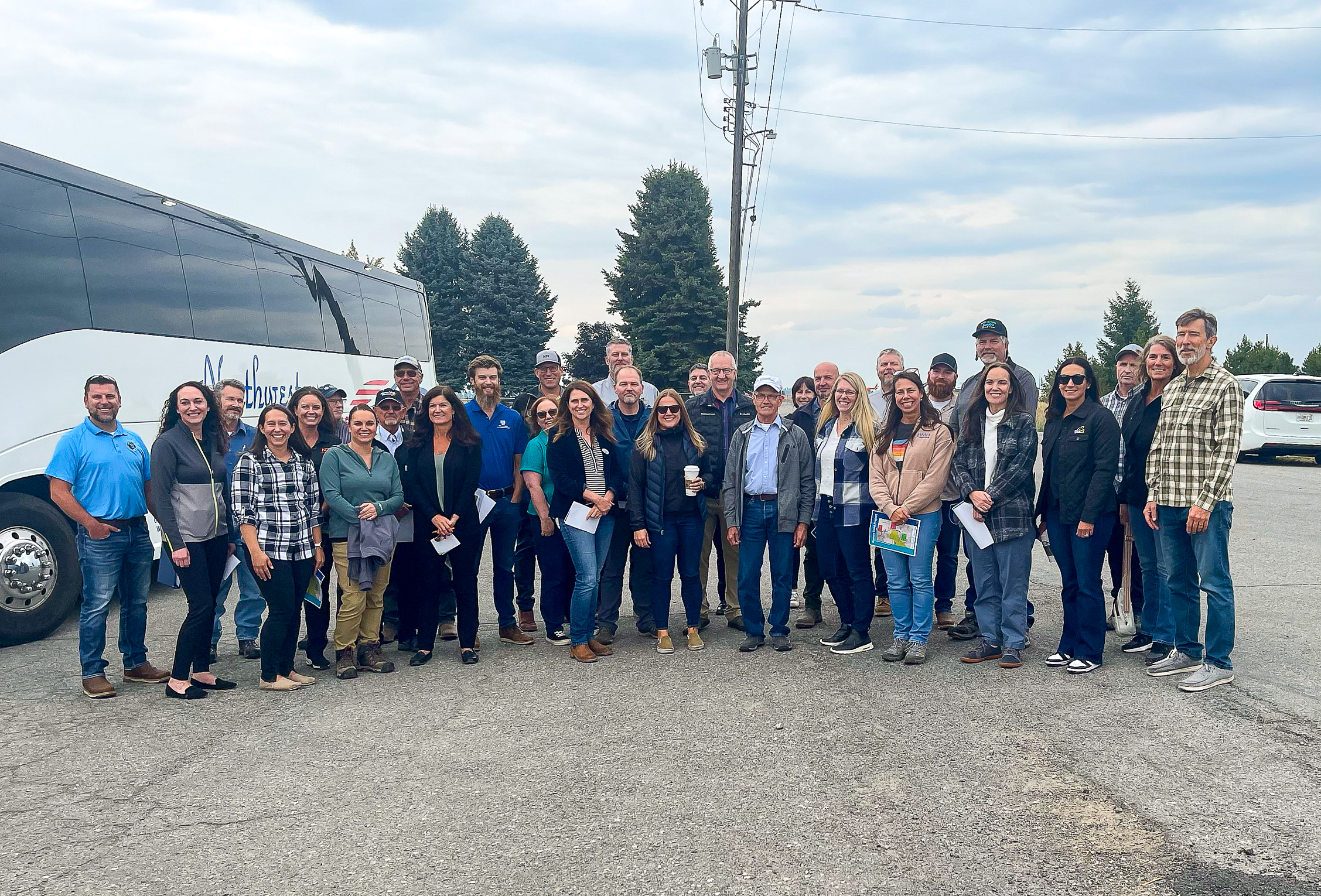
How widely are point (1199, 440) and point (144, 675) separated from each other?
21.8ft

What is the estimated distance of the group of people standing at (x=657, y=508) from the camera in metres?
5.46

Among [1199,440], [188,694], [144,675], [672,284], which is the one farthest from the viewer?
[672,284]

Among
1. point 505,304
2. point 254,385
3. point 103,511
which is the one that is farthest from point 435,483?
point 505,304

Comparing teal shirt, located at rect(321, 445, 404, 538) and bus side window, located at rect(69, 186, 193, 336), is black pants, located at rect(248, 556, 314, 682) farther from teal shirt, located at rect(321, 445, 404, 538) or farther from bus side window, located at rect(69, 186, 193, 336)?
bus side window, located at rect(69, 186, 193, 336)

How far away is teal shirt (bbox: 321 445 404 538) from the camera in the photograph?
575cm

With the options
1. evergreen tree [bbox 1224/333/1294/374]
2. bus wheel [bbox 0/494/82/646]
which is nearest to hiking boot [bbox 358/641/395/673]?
bus wheel [bbox 0/494/82/646]

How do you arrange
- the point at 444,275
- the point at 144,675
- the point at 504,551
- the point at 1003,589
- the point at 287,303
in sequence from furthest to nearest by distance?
the point at 444,275 → the point at 287,303 → the point at 504,551 → the point at 1003,589 → the point at 144,675

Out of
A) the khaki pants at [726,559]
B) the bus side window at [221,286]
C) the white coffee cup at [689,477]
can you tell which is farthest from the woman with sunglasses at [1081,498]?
the bus side window at [221,286]

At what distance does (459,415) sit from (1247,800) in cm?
488

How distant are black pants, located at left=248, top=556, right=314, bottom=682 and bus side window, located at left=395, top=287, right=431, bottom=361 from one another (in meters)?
10.0

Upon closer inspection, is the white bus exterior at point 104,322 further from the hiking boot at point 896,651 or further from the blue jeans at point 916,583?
the hiking boot at point 896,651

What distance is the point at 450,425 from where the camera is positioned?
6.22 m

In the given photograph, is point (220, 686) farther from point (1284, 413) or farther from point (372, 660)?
point (1284, 413)

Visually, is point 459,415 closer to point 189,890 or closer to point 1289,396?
point 189,890
